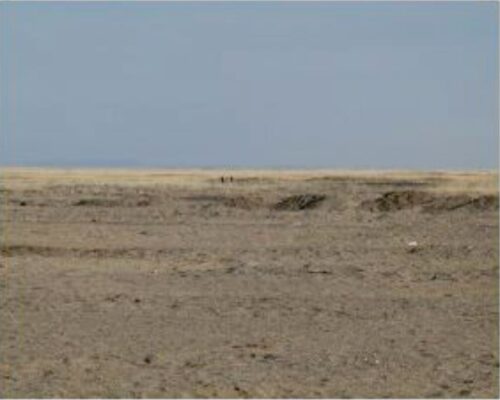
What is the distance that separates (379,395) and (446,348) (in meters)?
2.27

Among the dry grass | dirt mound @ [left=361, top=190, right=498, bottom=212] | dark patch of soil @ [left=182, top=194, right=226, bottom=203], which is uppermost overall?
the dry grass

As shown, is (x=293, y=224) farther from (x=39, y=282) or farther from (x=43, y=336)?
(x=43, y=336)

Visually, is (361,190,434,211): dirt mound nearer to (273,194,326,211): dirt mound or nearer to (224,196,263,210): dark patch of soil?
Result: (273,194,326,211): dirt mound

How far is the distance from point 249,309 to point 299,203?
21710mm

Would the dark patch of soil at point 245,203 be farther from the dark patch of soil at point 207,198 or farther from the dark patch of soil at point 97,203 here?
the dark patch of soil at point 97,203

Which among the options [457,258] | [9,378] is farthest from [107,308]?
[457,258]

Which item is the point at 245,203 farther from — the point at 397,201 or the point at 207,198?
the point at 207,198

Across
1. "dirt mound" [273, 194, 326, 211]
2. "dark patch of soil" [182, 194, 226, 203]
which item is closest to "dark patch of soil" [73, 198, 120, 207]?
"dark patch of soil" [182, 194, 226, 203]

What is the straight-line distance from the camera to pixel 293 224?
27125 millimetres

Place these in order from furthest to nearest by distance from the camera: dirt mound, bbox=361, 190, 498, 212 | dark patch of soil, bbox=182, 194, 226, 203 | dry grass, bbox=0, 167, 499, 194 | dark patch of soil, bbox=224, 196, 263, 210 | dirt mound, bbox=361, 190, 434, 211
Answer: dry grass, bbox=0, 167, 499, 194 → dark patch of soil, bbox=182, 194, 226, 203 → dark patch of soil, bbox=224, 196, 263, 210 → dirt mound, bbox=361, 190, 434, 211 → dirt mound, bbox=361, 190, 498, 212

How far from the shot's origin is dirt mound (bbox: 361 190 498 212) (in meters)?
31.8

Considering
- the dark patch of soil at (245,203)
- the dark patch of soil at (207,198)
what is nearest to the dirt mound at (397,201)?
the dark patch of soil at (245,203)

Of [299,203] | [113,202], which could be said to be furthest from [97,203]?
[299,203]

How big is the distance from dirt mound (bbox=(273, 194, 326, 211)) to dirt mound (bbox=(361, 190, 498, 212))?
164cm
